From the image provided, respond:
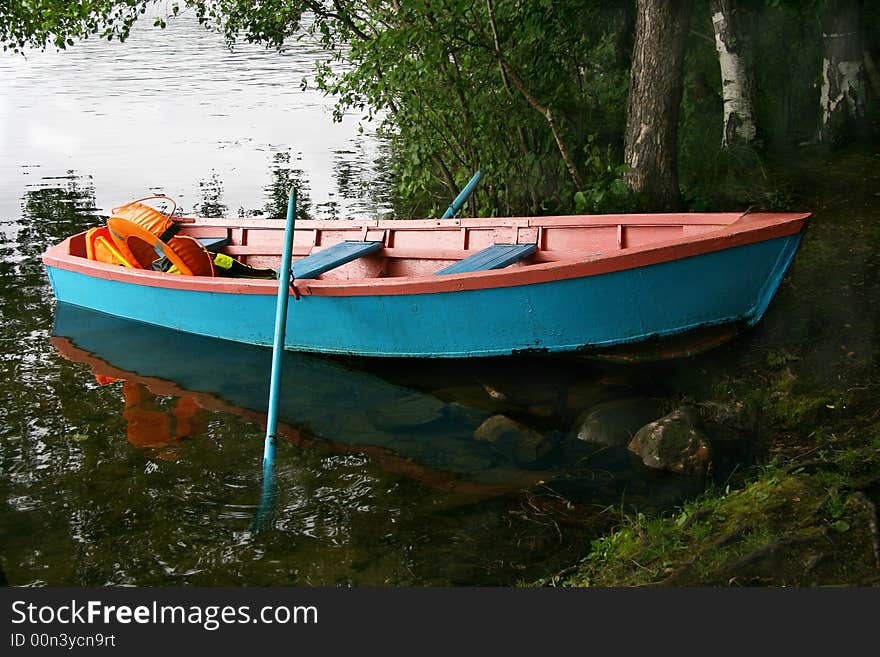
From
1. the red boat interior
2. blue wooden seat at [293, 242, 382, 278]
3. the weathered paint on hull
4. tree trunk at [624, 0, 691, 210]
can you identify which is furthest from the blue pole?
the weathered paint on hull

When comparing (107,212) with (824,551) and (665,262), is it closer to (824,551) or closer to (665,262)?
(665,262)

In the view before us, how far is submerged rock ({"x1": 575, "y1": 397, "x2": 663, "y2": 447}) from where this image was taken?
6.57m

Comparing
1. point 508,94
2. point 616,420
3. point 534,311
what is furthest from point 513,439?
point 508,94

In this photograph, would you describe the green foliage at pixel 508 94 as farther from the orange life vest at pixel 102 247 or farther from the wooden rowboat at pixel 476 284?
the orange life vest at pixel 102 247

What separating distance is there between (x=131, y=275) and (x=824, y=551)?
7.07 meters

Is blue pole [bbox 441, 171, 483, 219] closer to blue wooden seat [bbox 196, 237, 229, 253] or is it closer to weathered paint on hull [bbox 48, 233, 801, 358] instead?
weathered paint on hull [bbox 48, 233, 801, 358]

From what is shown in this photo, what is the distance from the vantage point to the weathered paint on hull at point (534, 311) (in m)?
7.00

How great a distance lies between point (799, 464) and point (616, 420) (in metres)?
1.57

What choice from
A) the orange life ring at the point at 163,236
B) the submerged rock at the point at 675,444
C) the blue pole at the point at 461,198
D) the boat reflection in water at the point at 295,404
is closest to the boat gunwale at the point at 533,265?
the orange life ring at the point at 163,236

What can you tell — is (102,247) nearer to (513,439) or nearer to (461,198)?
(461,198)

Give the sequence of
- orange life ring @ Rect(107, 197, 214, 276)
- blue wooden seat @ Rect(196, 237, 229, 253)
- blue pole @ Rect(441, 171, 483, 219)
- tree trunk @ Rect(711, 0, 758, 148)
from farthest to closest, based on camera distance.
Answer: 1. tree trunk @ Rect(711, 0, 758, 148)
2. blue wooden seat @ Rect(196, 237, 229, 253)
3. blue pole @ Rect(441, 171, 483, 219)
4. orange life ring @ Rect(107, 197, 214, 276)

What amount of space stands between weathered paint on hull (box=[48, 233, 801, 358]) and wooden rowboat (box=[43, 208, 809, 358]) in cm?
1

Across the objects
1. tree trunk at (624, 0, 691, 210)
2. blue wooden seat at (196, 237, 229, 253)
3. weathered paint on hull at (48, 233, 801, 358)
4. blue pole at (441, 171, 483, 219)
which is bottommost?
weathered paint on hull at (48, 233, 801, 358)

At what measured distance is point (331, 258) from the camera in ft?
28.2
